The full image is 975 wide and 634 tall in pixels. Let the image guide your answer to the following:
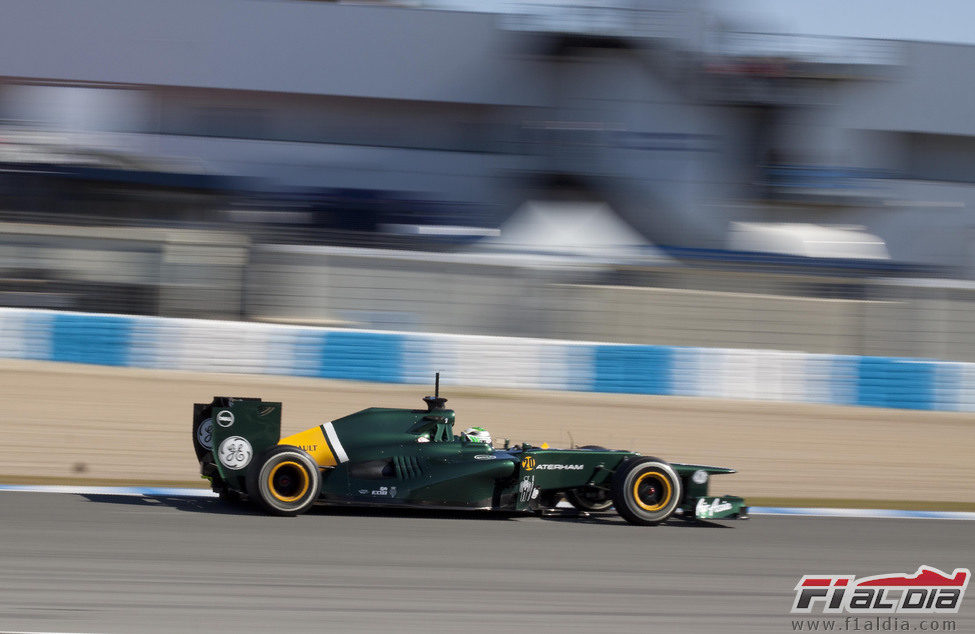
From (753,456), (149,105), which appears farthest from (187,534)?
(149,105)

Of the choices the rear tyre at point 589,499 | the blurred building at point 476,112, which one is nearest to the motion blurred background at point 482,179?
the blurred building at point 476,112

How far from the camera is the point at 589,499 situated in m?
8.28

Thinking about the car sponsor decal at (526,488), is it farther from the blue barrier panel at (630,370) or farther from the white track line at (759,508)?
the blue barrier panel at (630,370)

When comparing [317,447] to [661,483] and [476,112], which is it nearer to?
[661,483]

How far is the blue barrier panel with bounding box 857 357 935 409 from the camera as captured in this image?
1322 centimetres

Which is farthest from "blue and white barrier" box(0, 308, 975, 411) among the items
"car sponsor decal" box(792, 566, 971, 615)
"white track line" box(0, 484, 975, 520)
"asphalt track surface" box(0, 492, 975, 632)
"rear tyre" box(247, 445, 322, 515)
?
"car sponsor decal" box(792, 566, 971, 615)

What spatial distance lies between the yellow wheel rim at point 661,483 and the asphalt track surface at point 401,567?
0.19 meters

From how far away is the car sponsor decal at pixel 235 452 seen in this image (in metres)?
7.53

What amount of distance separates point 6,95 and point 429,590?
65.3 ft

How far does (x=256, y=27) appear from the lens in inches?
883

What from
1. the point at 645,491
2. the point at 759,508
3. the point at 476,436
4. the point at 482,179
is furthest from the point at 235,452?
the point at 482,179

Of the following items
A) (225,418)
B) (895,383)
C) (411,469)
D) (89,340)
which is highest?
(89,340)

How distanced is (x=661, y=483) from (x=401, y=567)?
2506 mm

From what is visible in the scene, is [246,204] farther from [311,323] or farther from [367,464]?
[367,464]
